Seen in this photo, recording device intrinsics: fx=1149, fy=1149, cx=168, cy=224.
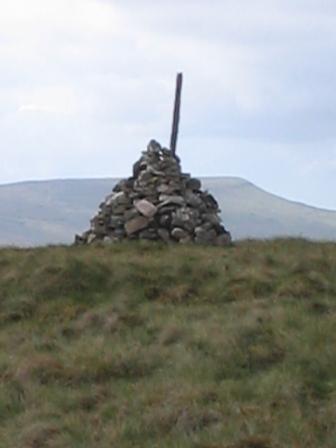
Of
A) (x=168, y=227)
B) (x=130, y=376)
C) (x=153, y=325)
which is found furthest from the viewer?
(x=168, y=227)

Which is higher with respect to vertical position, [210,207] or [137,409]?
[210,207]

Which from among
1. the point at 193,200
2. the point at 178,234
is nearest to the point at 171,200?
the point at 193,200

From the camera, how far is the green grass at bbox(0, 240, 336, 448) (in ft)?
42.1

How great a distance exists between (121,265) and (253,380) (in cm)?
818

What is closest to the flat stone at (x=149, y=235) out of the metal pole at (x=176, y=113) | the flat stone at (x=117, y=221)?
the flat stone at (x=117, y=221)

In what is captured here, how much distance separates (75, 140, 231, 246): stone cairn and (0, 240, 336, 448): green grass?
5.77 ft

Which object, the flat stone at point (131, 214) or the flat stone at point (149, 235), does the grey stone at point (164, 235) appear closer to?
the flat stone at point (149, 235)

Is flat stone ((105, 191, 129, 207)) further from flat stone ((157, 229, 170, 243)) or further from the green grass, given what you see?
the green grass

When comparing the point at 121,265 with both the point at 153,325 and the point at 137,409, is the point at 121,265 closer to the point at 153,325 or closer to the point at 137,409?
the point at 153,325

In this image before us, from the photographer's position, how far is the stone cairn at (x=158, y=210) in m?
26.2

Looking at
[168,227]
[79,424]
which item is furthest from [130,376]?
[168,227]

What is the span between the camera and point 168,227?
1035 inches

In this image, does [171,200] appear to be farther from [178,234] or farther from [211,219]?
[211,219]

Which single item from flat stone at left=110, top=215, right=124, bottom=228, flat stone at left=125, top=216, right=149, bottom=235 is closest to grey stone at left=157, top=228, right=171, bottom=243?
flat stone at left=125, top=216, right=149, bottom=235
